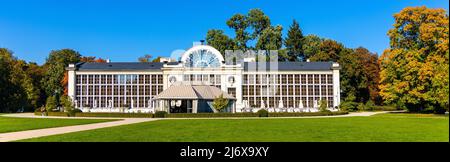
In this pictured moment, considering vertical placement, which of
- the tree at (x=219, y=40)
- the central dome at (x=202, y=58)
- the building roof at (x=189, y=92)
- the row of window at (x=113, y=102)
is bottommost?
the row of window at (x=113, y=102)

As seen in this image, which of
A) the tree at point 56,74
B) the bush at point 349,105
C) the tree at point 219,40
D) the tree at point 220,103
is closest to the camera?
the tree at point 220,103

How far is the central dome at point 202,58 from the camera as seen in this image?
58.1 m

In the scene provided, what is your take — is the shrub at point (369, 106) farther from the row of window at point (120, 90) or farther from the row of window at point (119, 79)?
the row of window at point (119, 79)

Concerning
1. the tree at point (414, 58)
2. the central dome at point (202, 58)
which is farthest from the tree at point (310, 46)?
the tree at point (414, 58)

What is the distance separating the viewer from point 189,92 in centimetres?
4541

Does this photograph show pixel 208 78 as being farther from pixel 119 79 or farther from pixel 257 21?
pixel 257 21

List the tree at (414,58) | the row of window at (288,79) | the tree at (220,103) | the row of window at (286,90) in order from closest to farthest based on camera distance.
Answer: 1. the tree at (414,58)
2. the tree at (220,103)
3. the row of window at (286,90)
4. the row of window at (288,79)

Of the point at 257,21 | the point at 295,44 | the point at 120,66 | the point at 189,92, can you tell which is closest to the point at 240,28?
the point at 257,21

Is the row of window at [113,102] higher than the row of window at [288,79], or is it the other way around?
the row of window at [288,79]

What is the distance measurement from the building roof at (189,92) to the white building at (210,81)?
937 centimetres

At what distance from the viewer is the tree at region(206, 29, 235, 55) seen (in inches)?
2918
